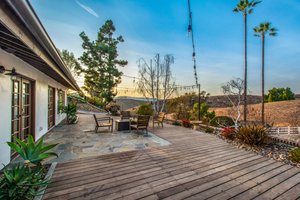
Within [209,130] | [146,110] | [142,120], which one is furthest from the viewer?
[146,110]

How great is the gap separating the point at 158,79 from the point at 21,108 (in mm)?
9181

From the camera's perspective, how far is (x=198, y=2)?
15.4 ft

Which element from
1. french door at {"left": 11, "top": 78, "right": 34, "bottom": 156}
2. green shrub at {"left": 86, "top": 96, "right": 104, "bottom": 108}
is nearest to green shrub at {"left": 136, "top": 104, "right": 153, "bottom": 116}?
french door at {"left": 11, "top": 78, "right": 34, "bottom": 156}

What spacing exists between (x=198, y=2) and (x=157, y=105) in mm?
7884

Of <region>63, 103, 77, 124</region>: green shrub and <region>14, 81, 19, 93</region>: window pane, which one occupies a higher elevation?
<region>14, 81, 19, 93</region>: window pane

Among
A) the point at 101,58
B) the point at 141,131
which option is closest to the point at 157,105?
the point at 141,131

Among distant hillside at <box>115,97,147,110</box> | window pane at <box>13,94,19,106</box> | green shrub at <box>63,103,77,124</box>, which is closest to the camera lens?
window pane at <box>13,94,19,106</box>

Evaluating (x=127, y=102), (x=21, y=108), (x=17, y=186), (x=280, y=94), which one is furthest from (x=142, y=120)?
(x=280, y=94)

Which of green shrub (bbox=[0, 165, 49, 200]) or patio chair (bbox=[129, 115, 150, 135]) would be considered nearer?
green shrub (bbox=[0, 165, 49, 200])

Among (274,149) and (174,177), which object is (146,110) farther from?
(174,177)

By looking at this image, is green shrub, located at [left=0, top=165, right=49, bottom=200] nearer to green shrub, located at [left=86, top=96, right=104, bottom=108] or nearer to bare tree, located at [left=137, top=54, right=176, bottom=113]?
bare tree, located at [left=137, top=54, right=176, bottom=113]

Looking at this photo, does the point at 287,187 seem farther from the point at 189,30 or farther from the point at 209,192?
the point at 189,30

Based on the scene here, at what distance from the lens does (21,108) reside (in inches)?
152

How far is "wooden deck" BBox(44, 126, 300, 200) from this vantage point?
7.03ft
